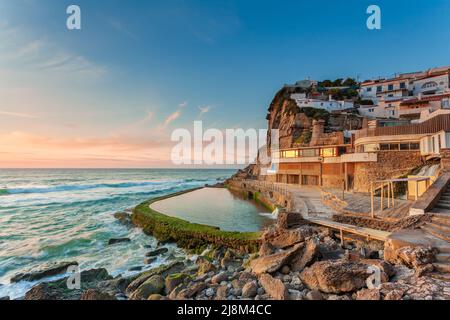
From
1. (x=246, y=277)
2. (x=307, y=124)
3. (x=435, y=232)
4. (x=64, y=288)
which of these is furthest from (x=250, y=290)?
(x=307, y=124)

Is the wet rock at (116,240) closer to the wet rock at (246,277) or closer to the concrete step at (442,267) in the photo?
the wet rock at (246,277)

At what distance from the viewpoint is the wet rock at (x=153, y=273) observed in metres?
7.60

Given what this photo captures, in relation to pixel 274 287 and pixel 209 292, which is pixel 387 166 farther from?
pixel 209 292

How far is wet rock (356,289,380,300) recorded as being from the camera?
4.42m

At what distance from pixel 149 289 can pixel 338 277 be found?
234 inches

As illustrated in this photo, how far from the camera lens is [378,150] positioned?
1792cm

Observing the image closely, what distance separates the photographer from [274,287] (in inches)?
224

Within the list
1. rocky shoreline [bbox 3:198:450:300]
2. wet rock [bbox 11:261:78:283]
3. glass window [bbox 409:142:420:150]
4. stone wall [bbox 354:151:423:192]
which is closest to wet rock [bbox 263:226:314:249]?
rocky shoreline [bbox 3:198:450:300]

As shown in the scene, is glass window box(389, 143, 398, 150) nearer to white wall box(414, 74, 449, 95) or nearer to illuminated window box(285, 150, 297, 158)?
illuminated window box(285, 150, 297, 158)

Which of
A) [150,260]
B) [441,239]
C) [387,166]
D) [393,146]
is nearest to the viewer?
[441,239]

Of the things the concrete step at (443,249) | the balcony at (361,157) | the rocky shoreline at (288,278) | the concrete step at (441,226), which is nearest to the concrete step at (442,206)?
the concrete step at (441,226)

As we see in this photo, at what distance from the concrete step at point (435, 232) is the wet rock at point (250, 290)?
5.72 m

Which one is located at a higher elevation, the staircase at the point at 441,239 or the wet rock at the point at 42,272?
the staircase at the point at 441,239
